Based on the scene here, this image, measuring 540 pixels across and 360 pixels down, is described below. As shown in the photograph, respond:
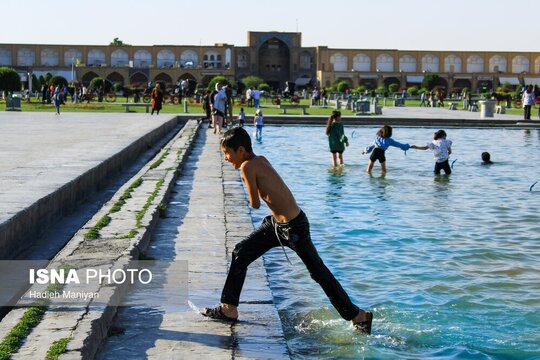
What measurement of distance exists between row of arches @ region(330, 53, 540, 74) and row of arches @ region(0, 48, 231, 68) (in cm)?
957

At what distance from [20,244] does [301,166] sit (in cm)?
777

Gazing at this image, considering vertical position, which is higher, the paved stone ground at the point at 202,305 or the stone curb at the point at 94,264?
the stone curb at the point at 94,264

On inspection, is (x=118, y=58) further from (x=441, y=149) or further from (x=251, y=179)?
(x=251, y=179)

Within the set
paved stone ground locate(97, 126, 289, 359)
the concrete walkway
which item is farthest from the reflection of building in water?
paved stone ground locate(97, 126, 289, 359)

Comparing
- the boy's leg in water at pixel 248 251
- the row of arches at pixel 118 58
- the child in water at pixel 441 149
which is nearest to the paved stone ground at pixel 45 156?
the boy's leg in water at pixel 248 251

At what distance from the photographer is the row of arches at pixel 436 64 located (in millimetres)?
71000

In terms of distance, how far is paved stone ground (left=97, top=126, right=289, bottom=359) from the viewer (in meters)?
3.45

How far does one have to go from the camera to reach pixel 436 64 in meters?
71.9

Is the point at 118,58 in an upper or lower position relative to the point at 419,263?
upper

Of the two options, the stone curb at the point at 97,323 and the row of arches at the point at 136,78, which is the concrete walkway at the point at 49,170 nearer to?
the stone curb at the point at 97,323

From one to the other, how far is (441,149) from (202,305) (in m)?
7.43

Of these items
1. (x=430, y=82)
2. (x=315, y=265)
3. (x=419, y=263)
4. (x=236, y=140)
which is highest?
(x=430, y=82)

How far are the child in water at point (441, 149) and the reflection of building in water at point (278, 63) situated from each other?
5648 centimetres

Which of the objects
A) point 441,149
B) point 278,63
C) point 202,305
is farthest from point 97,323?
point 278,63
